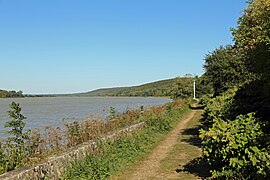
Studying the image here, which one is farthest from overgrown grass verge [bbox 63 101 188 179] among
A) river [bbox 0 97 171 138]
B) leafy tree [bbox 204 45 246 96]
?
leafy tree [bbox 204 45 246 96]

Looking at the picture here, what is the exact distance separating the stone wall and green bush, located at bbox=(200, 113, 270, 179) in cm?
343

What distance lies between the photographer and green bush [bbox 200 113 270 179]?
576 centimetres

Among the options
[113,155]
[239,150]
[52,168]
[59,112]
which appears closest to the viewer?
[239,150]

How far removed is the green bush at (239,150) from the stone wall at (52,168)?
3.43 meters

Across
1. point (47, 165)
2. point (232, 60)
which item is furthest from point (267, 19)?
point (232, 60)

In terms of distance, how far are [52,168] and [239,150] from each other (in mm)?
4149

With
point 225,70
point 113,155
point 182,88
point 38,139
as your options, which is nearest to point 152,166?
point 113,155

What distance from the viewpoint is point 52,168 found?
694cm

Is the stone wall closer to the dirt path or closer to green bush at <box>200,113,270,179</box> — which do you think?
the dirt path

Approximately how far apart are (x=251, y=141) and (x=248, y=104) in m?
6.00

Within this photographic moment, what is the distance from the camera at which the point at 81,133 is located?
35.0 feet

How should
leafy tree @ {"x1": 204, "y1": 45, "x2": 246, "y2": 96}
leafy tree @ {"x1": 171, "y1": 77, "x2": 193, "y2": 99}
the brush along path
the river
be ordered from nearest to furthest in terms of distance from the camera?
Result: the brush along path → leafy tree @ {"x1": 204, "y1": 45, "x2": 246, "y2": 96} → the river → leafy tree @ {"x1": 171, "y1": 77, "x2": 193, "y2": 99}

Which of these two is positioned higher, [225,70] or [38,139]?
[225,70]

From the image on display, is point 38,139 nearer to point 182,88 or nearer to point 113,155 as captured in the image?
point 113,155
